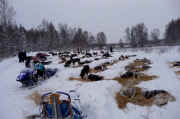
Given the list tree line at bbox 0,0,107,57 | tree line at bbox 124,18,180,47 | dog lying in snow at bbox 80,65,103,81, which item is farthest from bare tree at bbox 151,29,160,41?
dog lying in snow at bbox 80,65,103,81

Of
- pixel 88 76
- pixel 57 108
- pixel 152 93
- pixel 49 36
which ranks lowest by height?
pixel 152 93

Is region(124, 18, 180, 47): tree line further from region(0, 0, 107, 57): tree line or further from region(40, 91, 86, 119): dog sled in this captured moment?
region(40, 91, 86, 119): dog sled

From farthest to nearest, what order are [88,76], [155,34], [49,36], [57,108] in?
[155,34] < [49,36] < [88,76] < [57,108]

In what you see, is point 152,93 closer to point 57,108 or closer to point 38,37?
point 57,108

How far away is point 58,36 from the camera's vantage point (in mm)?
49125

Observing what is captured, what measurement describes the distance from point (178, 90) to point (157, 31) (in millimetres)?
85613

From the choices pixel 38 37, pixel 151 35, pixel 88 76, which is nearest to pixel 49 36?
pixel 38 37

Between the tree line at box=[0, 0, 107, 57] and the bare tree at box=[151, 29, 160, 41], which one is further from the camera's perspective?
the bare tree at box=[151, 29, 160, 41]

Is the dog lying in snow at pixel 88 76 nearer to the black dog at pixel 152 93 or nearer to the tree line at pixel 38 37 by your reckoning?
the black dog at pixel 152 93

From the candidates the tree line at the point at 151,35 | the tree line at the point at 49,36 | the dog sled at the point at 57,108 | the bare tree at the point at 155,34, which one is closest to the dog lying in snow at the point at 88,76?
the dog sled at the point at 57,108

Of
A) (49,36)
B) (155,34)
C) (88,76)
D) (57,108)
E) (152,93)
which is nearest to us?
(57,108)

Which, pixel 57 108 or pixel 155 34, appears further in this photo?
pixel 155 34

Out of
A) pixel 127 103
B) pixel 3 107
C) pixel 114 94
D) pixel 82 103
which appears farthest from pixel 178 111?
pixel 3 107

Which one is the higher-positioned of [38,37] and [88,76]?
[38,37]
